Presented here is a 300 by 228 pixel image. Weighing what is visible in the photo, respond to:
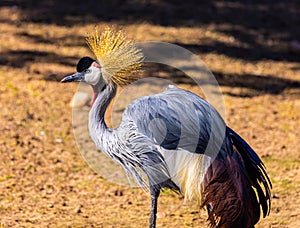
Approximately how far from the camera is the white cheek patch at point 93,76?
16.5 feet

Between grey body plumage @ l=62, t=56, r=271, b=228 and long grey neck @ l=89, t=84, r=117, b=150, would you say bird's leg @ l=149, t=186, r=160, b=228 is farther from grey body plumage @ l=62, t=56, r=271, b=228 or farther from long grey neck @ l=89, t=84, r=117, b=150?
long grey neck @ l=89, t=84, r=117, b=150

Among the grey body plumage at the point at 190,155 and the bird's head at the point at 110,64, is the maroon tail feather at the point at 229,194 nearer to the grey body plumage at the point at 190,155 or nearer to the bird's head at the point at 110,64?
the grey body plumage at the point at 190,155

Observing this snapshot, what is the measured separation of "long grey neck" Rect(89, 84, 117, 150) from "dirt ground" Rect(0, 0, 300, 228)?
35.0 inches

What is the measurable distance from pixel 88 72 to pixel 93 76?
0.06 m

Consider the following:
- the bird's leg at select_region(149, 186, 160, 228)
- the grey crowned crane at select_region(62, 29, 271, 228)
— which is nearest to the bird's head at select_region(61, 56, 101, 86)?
the grey crowned crane at select_region(62, 29, 271, 228)

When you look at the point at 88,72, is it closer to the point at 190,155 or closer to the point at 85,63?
the point at 85,63

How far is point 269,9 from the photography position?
1151cm

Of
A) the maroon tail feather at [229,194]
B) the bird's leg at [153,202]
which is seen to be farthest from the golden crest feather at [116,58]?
the maroon tail feather at [229,194]

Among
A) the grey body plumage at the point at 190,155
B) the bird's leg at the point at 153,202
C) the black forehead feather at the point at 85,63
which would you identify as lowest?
the bird's leg at the point at 153,202

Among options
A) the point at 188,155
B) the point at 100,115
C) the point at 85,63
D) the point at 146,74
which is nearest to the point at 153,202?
the point at 188,155

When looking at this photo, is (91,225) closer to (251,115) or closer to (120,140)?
(120,140)

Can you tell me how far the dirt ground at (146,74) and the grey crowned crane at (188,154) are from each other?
824mm

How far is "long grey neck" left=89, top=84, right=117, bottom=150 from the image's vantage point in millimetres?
4934

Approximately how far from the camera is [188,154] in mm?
4695
